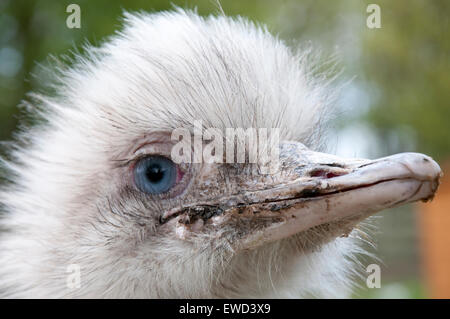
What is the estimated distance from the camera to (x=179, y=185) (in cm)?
163

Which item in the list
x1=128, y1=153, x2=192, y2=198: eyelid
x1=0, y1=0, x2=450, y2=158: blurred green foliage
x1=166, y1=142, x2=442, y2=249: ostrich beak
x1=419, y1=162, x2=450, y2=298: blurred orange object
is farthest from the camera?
x1=419, y1=162, x2=450, y2=298: blurred orange object

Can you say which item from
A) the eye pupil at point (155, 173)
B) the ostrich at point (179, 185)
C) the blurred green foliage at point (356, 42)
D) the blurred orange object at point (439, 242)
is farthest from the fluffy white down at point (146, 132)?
the blurred orange object at point (439, 242)

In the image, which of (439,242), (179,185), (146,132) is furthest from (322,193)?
(439,242)

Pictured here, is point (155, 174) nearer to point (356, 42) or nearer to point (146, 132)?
point (146, 132)

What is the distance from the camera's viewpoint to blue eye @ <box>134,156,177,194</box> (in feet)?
5.41

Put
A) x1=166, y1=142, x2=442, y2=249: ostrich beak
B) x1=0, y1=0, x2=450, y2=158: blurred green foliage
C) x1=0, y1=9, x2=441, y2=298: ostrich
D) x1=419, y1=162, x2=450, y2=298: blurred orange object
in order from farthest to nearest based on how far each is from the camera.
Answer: x1=419, y1=162, x2=450, y2=298: blurred orange object < x1=0, y1=0, x2=450, y2=158: blurred green foliage < x1=0, y1=9, x2=441, y2=298: ostrich < x1=166, y1=142, x2=442, y2=249: ostrich beak

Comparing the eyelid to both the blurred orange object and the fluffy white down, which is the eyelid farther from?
the blurred orange object

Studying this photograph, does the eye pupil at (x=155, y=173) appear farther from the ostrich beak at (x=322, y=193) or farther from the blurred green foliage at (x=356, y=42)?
the blurred green foliage at (x=356, y=42)

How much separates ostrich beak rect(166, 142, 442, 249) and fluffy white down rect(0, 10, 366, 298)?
0.16 metres

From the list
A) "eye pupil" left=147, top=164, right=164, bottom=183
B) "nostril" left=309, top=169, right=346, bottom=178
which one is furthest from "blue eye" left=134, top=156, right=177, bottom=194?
"nostril" left=309, top=169, right=346, bottom=178

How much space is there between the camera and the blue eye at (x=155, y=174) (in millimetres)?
1649

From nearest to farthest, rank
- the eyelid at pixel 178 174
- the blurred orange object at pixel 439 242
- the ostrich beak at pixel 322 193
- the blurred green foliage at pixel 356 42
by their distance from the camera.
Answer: the ostrich beak at pixel 322 193 < the eyelid at pixel 178 174 < the blurred green foliage at pixel 356 42 < the blurred orange object at pixel 439 242

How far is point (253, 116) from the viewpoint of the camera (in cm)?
166

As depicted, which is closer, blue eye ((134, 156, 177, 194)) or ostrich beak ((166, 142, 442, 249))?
ostrich beak ((166, 142, 442, 249))
